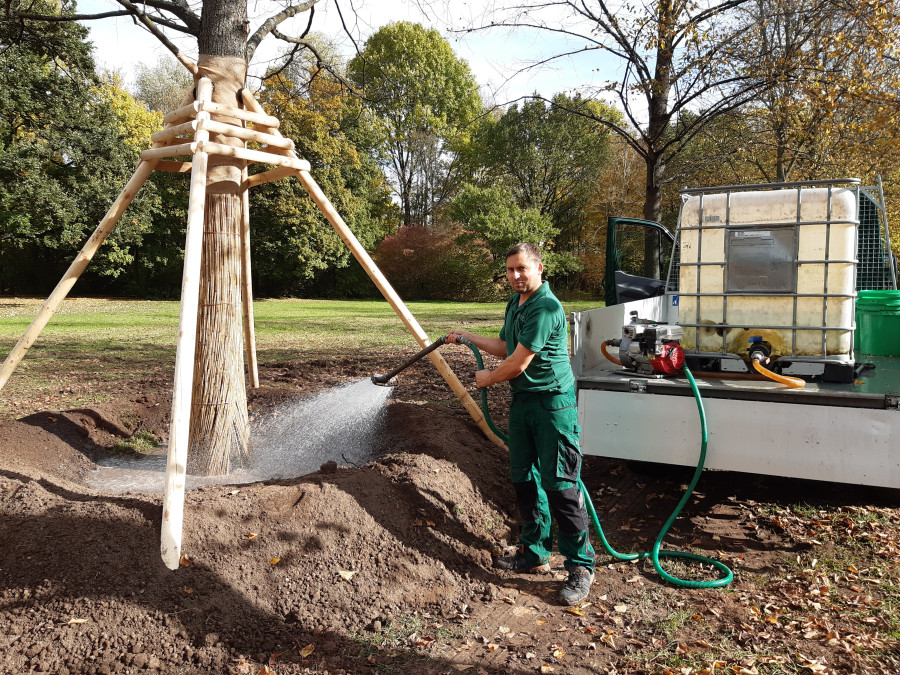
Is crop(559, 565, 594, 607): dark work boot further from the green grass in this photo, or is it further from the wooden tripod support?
the green grass

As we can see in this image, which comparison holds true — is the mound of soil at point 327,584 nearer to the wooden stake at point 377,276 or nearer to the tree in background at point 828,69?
the wooden stake at point 377,276

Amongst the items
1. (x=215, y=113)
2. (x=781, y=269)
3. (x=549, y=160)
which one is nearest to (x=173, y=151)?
(x=215, y=113)

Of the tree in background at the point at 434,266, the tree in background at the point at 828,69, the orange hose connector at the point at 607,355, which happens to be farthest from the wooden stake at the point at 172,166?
the tree in background at the point at 434,266

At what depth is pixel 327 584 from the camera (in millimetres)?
3148

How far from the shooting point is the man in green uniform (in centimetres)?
332

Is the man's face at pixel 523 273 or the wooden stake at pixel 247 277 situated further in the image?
the wooden stake at pixel 247 277

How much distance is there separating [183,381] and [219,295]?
1543mm

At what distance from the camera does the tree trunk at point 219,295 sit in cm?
453

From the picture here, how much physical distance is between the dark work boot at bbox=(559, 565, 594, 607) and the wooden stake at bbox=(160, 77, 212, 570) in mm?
1876

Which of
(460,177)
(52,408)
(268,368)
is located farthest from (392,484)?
(460,177)

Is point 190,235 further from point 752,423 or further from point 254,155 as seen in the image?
point 752,423

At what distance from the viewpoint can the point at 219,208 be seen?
4.60m

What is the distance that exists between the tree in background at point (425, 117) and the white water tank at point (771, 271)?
37.5m

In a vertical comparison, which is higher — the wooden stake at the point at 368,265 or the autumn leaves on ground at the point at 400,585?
the wooden stake at the point at 368,265
